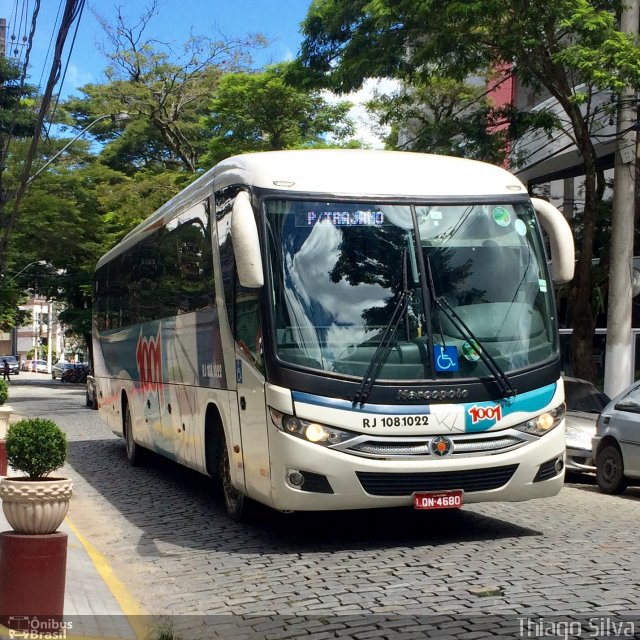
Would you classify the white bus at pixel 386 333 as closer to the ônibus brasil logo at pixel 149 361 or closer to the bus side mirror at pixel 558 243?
the bus side mirror at pixel 558 243

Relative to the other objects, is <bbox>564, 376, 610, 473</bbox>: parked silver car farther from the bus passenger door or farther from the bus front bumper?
the bus passenger door

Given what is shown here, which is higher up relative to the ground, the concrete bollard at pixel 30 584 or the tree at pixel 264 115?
the tree at pixel 264 115

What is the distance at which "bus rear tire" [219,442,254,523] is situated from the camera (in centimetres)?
986

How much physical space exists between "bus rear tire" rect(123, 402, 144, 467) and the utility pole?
7.64 meters

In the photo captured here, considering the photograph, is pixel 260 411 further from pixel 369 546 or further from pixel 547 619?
pixel 547 619

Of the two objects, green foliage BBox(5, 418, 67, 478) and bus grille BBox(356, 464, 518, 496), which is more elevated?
green foliage BBox(5, 418, 67, 478)

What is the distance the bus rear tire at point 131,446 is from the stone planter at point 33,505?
9.81 m

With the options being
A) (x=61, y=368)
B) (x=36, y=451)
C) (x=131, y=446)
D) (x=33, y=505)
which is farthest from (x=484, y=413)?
(x=61, y=368)

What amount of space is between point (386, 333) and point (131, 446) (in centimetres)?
859

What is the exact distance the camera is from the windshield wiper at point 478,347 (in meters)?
8.47

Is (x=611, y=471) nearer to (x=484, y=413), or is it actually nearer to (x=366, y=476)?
(x=484, y=413)

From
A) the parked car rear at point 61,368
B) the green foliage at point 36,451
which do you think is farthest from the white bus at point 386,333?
the parked car rear at point 61,368

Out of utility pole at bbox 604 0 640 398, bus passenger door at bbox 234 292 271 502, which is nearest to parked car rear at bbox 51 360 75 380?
utility pole at bbox 604 0 640 398

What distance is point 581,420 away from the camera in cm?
1530
